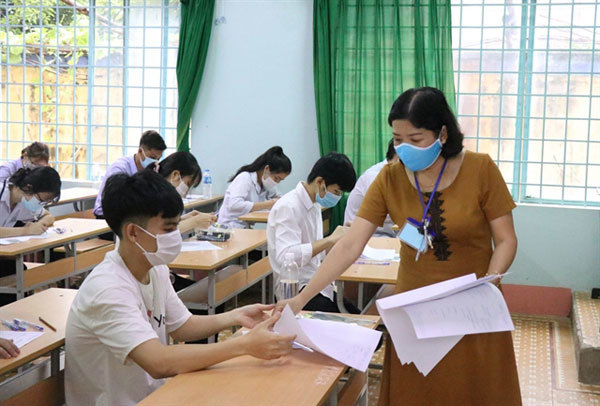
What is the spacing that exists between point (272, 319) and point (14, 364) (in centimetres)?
79

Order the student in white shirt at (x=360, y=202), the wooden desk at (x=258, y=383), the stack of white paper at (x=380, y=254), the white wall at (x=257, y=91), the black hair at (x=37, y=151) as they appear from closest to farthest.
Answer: the wooden desk at (x=258, y=383) < the stack of white paper at (x=380, y=254) < the student in white shirt at (x=360, y=202) < the black hair at (x=37, y=151) < the white wall at (x=257, y=91)

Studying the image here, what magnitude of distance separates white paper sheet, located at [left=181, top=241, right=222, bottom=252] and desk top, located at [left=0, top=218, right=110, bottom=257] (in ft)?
2.70

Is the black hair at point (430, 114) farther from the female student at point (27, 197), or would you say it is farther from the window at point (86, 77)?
the window at point (86, 77)

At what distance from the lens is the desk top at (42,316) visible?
2.19m

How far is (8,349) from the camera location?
2186 mm

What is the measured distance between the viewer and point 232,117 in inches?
268

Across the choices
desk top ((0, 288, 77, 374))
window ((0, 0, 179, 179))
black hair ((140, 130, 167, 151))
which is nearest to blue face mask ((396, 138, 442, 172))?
desk top ((0, 288, 77, 374))

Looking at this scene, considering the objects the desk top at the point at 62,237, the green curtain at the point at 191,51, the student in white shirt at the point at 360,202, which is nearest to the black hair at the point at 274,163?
the student in white shirt at the point at 360,202

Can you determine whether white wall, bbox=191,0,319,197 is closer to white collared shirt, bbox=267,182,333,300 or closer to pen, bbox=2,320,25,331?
white collared shirt, bbox=267,182,333,300

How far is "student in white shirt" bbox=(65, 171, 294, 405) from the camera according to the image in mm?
1896

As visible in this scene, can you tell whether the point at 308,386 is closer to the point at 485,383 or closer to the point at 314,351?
the point at 314,351

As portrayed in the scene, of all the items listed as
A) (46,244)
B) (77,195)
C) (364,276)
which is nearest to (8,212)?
(46,244)

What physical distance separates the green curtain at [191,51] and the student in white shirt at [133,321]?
15.7ft

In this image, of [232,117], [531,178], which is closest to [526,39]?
[531,178]
